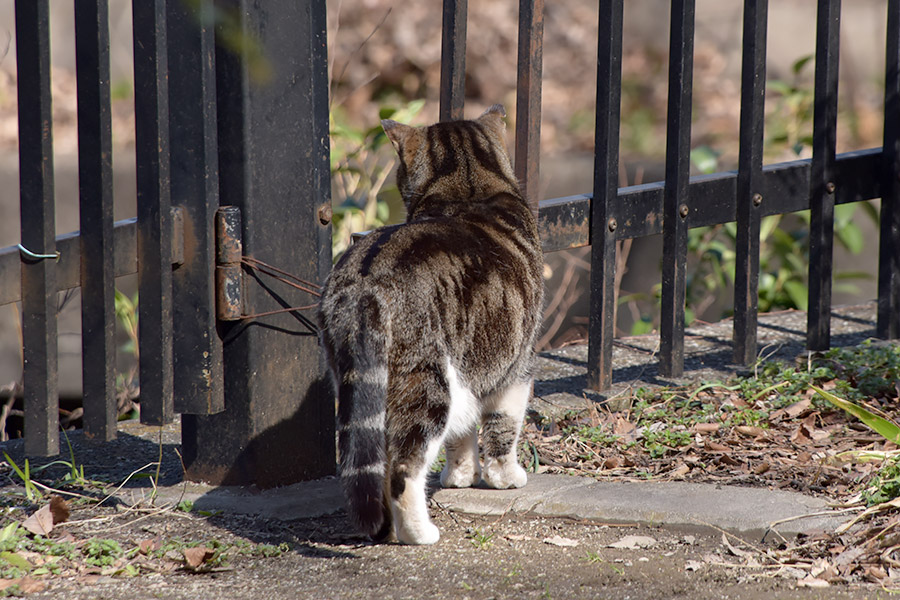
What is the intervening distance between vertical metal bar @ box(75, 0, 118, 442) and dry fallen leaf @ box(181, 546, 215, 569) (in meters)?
0.54

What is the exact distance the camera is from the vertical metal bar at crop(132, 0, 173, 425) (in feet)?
8.88

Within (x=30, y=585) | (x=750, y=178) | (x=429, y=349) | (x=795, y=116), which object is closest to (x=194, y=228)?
(x=429, y=349)

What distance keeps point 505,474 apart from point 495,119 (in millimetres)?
1244

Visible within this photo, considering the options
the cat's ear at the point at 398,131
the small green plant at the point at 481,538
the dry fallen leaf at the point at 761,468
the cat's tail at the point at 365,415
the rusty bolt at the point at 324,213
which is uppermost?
the cat's ear at the point at 398,131

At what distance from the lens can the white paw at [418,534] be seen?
264 centimetres

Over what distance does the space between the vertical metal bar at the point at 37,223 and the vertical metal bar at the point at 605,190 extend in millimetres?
1764

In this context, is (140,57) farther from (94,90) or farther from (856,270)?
(856,270)

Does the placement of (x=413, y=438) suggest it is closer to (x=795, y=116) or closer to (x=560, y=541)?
(x=560, y=541)

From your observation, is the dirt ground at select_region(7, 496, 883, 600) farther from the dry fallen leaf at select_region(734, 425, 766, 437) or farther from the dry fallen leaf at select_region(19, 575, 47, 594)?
the dry fallen leaf at select_region(734, 425, 766, 437)

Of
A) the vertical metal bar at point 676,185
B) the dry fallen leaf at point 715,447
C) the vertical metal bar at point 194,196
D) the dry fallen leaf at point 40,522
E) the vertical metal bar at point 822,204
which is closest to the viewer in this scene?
the dry fallen leaf at point 40,522

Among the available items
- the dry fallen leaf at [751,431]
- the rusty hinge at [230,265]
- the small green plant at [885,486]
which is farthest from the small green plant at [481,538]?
the dry fallen leaf at [751,431]

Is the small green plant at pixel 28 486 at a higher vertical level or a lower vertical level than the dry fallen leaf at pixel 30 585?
higher

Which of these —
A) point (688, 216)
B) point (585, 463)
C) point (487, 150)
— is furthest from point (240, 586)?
point (688, 216)

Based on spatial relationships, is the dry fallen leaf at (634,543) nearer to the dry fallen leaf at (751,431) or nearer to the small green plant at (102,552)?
the dry fallen leaf at (751,431)
